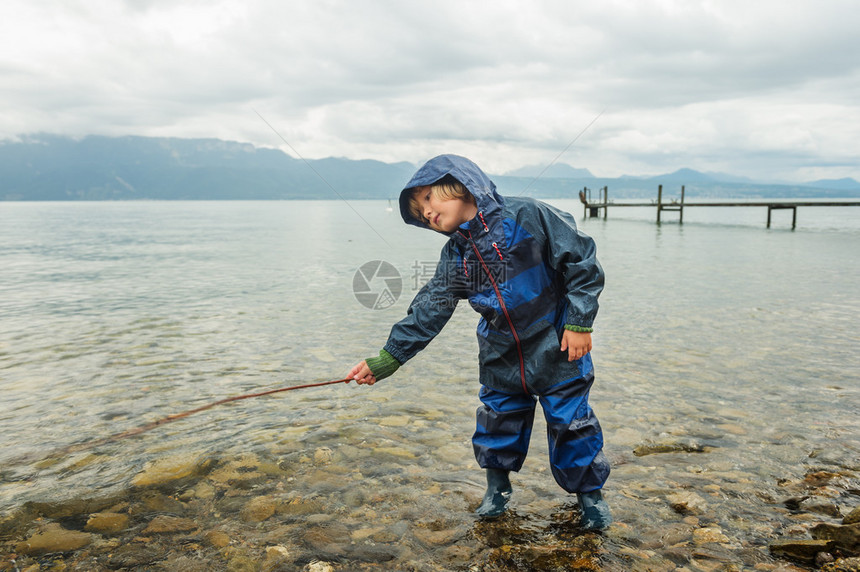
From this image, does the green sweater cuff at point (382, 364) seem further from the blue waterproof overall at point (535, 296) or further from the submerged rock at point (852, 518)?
the submerged rock at point (852, 518)

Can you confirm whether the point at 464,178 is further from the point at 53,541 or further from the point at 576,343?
the point at 53,541

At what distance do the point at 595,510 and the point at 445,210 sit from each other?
1.98m

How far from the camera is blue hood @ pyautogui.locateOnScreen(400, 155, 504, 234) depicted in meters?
3.03

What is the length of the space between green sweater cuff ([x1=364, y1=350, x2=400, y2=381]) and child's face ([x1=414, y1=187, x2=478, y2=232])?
844 mm

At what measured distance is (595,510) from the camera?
3285mm

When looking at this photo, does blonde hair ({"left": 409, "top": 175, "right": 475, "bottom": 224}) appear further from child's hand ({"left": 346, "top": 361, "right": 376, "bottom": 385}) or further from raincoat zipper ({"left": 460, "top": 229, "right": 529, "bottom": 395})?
child's hand ({"left": 346, "top": 361, "right": 376, "bottom": 385})

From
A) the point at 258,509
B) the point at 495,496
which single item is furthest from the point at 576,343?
the point at 258,509

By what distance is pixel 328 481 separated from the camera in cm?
413

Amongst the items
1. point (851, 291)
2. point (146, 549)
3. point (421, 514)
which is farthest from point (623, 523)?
point (851, 291)

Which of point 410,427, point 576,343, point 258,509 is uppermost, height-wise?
point 576,343

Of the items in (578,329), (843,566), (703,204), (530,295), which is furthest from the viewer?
(703,204)

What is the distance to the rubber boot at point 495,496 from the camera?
3.56 metres

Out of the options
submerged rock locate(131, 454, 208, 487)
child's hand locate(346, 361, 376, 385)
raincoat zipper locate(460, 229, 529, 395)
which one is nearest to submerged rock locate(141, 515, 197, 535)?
submerged rock locate(131, 454, 208, 487)
